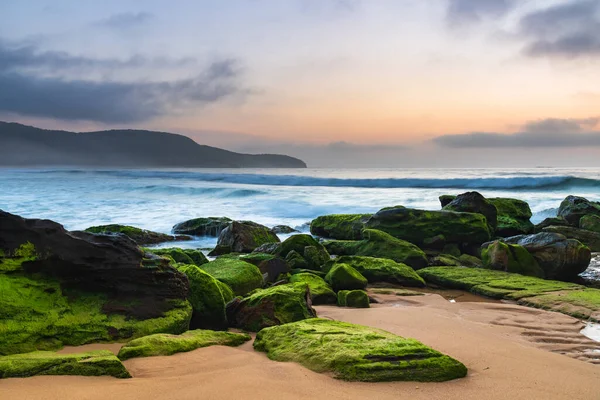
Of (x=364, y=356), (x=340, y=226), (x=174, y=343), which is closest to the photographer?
(x=364, y=356)

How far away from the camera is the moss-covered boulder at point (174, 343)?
3434mm

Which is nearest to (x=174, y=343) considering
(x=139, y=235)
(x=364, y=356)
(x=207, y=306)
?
(x=207, y=306)

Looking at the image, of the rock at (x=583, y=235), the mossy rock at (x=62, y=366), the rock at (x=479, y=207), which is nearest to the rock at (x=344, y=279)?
the mossy rock at (x=62, y=366)

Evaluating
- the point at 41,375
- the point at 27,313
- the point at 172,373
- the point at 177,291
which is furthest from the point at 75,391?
the point at 177,291

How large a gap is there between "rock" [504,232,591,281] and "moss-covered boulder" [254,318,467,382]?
6169mm

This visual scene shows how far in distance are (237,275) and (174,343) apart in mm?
2812

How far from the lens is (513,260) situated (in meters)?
8.67

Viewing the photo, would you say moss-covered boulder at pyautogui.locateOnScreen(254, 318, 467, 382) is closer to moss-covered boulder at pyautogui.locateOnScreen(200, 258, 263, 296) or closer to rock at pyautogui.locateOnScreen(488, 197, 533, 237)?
moss-covered boulder at pyautogui.locateOnScreen(200, 258, 263, 296)

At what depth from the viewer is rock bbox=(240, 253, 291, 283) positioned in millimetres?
7676

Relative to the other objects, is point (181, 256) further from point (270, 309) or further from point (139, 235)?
point (139, 235)

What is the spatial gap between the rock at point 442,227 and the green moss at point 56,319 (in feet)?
26.4

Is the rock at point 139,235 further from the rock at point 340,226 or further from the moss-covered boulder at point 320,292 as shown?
the moss-covered boulder at point 320,292

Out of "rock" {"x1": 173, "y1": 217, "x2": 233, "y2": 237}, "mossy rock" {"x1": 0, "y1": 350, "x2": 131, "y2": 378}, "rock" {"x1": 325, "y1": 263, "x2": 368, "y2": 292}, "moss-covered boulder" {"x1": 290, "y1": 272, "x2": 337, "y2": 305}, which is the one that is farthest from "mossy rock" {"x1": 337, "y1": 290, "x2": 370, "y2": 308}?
"rock" {"x1": 173, "y1": 217, "x2": 233, "y2": 237}

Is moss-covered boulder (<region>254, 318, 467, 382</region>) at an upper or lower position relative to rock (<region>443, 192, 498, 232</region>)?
lower
